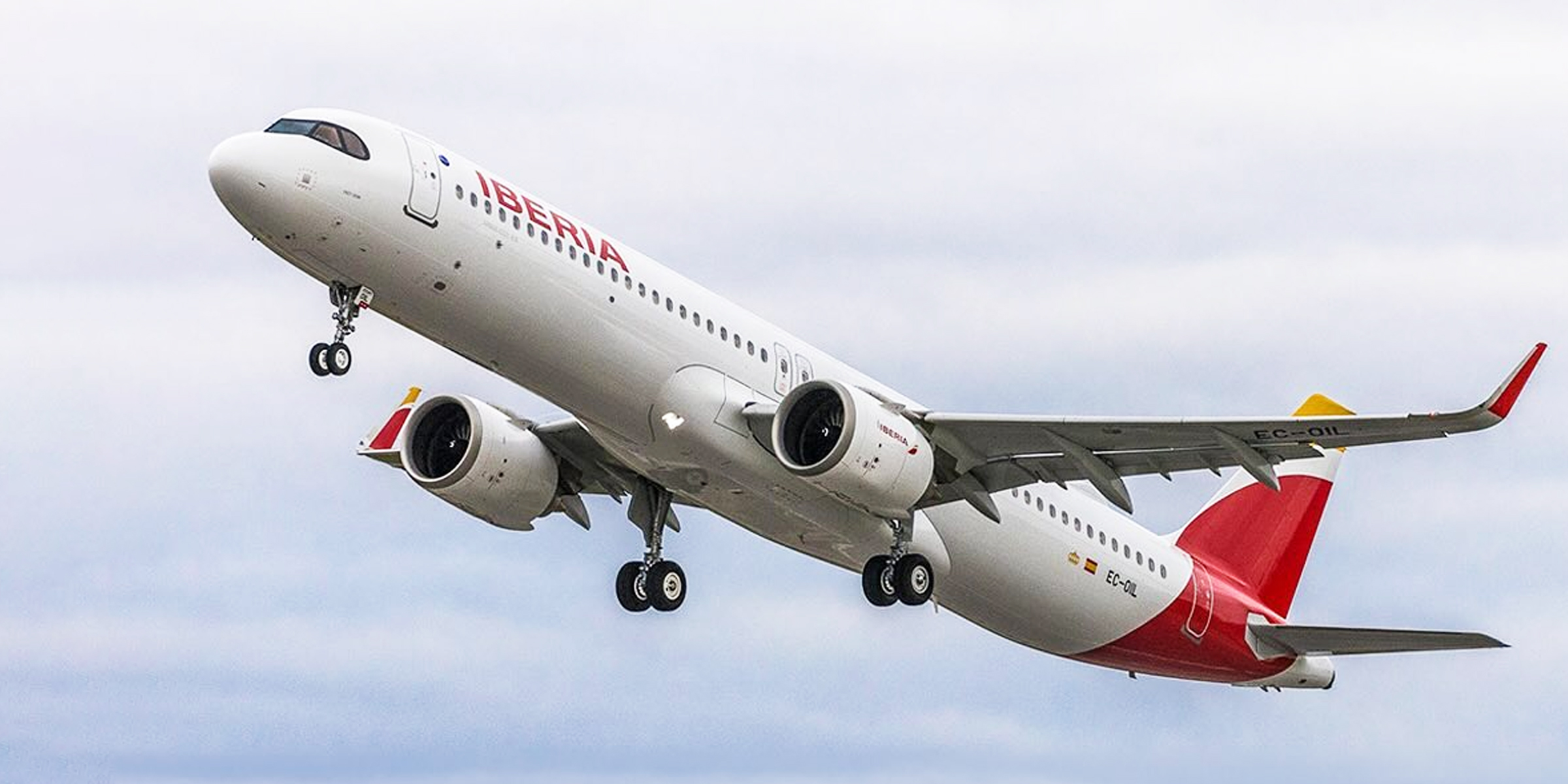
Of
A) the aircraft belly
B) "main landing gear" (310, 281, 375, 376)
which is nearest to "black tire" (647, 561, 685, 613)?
the aircraft belly

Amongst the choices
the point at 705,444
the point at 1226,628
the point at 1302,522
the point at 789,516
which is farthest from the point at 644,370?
the point at 1302,522

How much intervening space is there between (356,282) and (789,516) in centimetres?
759

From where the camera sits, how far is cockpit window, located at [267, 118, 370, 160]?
33156 mm

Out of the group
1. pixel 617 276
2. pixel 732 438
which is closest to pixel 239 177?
pixel 617 276

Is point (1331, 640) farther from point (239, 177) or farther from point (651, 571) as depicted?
point (239, 177)

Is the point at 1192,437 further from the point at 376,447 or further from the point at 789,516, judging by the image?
the point at 376,447

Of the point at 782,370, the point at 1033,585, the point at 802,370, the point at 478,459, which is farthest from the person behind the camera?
the point at 1033,585

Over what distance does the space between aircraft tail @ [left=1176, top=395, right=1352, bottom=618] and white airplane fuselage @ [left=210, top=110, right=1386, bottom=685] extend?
4.32 metres

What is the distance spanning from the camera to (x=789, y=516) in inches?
1471

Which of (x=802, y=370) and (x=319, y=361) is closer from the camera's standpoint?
(x=319, y=361)

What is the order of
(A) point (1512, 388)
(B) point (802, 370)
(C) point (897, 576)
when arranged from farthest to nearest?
1. (C) point (897, 576)
2. (B) point (802, 370)
3. (A) point (1512, 388)

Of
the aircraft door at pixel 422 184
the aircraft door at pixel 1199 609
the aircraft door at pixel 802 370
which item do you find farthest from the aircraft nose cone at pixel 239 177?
the aircraft door at pixel 1199 609

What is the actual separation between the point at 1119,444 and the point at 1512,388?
6685 mm

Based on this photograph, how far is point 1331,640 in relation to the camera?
42.9m
